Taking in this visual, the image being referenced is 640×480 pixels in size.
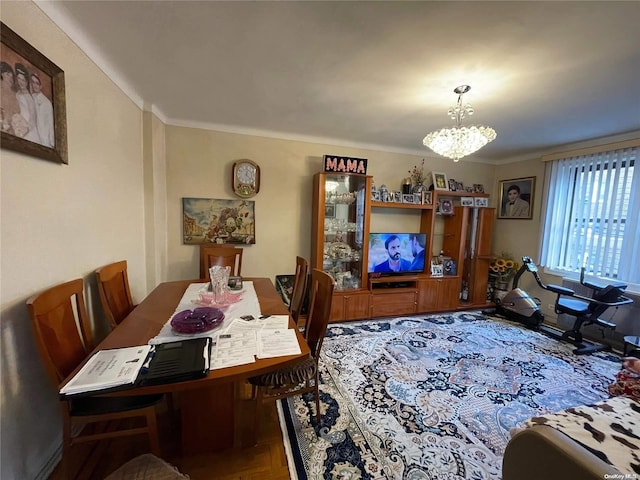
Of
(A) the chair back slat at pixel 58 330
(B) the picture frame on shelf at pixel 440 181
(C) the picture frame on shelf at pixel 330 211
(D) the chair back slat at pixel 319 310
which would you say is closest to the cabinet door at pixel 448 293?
(B) the picture frame on shelf at pixel 440 181

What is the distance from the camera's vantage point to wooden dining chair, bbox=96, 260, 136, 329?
162cm

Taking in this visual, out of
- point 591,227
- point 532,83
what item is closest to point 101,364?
point 532,83

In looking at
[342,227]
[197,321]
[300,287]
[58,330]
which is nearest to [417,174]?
[342,227]

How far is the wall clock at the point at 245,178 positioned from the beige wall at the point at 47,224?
1.22 metres

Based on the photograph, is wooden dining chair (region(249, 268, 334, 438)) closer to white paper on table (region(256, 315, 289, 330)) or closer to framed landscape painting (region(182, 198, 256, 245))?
white paper on table (region(256, 315, 289, 330))

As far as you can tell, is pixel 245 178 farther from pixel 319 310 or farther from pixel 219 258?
pixel 319 310

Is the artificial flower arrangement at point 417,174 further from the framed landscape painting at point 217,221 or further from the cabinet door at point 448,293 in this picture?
the framed landscape painting at point 217,221

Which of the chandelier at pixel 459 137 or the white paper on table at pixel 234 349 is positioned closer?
the white paper on table at pixel 234 349

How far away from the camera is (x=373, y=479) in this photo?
1335mm

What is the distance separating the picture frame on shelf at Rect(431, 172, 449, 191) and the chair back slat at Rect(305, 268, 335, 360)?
112 inches

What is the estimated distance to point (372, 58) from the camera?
167 cm

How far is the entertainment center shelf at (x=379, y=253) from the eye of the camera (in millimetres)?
3344

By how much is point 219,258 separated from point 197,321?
5.27 ft

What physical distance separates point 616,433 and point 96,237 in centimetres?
307
